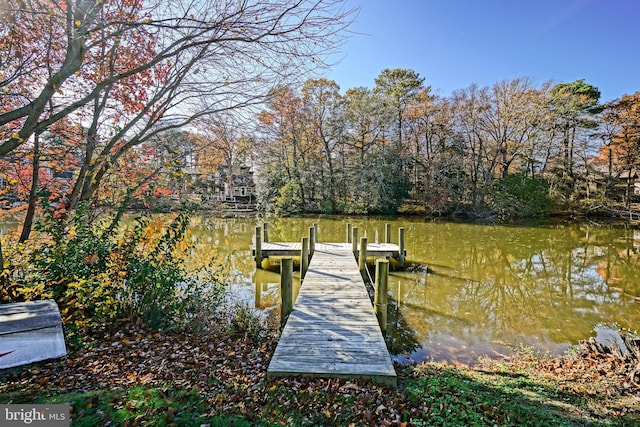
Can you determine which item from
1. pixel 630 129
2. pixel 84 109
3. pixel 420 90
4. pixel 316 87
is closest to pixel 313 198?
pixel 316 87

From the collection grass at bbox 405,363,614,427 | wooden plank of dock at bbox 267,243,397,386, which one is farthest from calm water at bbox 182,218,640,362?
grass at bbox 405,363,614,427

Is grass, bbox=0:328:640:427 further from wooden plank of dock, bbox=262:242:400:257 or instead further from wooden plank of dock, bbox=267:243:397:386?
wooden plank of dock, bbox=262:242:400:257

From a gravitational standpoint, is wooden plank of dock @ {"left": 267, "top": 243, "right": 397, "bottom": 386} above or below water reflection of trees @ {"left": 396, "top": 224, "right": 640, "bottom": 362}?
above

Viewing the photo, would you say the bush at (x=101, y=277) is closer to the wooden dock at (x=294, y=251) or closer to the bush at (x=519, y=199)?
the wooden dock at (x=294, y=251)

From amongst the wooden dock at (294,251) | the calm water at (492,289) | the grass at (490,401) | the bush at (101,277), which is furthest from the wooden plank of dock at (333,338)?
the wooden dock at (294,251)

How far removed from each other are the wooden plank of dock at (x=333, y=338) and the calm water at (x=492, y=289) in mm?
1157

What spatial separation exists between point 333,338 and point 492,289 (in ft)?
22.8

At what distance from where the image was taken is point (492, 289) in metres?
9.20

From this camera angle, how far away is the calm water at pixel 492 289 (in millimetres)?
6180

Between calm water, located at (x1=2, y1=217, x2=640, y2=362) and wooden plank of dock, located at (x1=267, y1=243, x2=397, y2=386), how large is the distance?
1.16 metres

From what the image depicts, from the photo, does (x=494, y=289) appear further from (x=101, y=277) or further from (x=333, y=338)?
(x=101, y=277)

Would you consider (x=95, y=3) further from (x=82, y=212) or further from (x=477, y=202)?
(x=477, y=202)

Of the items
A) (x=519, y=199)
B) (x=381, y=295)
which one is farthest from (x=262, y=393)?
(x=519, y=199)

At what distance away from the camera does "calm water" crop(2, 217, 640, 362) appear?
20.3 ft
